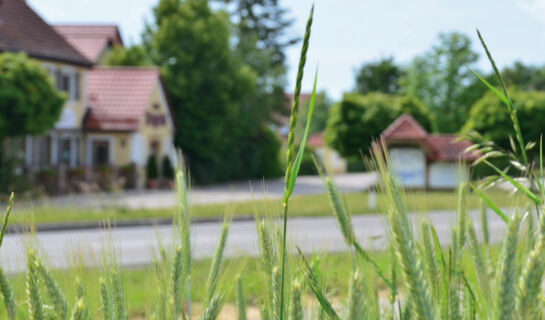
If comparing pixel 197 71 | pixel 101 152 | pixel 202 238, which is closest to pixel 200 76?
pixel 197 71

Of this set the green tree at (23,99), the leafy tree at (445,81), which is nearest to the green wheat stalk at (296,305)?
the green tree at (23,99)

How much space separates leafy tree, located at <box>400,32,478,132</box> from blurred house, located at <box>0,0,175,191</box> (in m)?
33.4

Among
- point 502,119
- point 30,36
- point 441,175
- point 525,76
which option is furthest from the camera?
point 525,76

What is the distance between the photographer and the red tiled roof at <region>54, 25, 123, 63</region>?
34.9 metres

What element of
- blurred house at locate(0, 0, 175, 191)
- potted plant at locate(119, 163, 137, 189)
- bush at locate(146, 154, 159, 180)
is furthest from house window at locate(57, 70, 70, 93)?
bush at locate(146, 154, 159, 180)

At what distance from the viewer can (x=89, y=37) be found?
35.6 meters

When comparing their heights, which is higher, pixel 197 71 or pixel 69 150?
pixel 197 71

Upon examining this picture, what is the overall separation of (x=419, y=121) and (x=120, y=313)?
38726 mm

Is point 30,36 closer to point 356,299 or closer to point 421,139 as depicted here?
point 421,139

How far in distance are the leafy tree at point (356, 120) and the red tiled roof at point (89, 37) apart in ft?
40.6

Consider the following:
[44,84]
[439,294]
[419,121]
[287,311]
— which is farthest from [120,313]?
[419,121]

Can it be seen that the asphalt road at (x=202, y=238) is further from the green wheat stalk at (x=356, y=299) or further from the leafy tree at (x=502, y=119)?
the leafy tree at (x=502, y=119)

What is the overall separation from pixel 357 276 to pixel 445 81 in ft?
204

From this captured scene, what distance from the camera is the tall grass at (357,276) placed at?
3.07 feet
